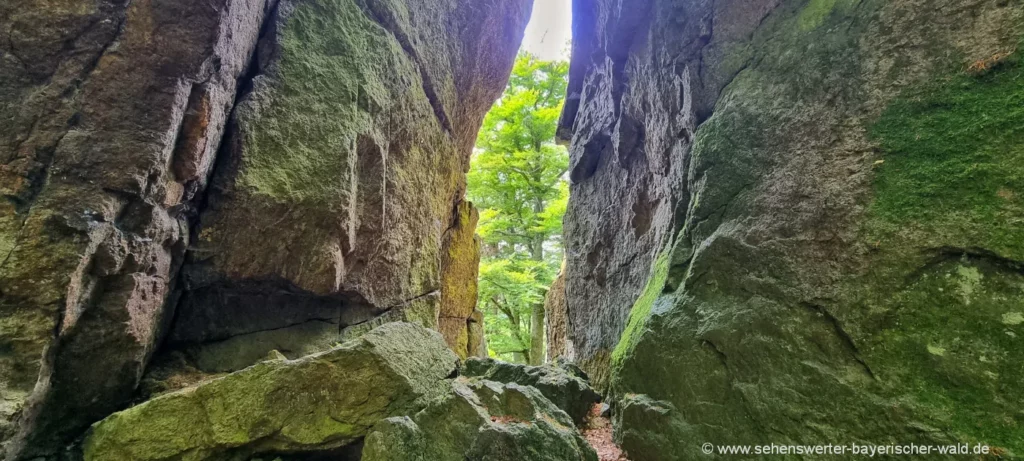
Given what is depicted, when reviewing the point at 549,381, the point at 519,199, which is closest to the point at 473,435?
the point at 549,381

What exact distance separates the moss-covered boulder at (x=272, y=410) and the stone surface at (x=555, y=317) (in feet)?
26.9

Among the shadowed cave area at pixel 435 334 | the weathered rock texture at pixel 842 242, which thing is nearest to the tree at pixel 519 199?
the shadowed cave area at pixel 435 334

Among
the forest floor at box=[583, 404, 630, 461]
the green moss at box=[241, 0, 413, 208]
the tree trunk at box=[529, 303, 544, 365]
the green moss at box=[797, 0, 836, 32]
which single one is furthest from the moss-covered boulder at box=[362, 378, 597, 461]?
the tree trunk at box=[529, 303, 544, 365]

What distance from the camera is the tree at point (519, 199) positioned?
15445 millimetres

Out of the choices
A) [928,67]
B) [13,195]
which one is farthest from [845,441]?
[13,195]

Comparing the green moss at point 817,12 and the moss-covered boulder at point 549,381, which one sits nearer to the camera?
the green moss at point 817,12

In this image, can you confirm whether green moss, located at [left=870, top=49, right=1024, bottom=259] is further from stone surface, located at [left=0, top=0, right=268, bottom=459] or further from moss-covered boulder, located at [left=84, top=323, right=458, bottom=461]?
stone surface, located at [left=0, top=0, right=268, bottom=459]

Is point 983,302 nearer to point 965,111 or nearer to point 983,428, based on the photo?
point 983,428

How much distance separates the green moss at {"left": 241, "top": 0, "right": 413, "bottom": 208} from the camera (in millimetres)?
6066

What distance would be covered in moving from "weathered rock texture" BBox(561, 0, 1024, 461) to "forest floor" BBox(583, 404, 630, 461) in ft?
0.99

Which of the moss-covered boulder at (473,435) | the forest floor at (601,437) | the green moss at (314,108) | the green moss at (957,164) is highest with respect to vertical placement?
the green moss at (314,108)

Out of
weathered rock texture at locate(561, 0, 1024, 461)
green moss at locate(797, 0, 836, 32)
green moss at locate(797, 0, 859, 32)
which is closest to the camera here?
weathered rock texture at locate(561, 0, 1024, 461)

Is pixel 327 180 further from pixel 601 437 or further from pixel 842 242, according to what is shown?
pixel 842 242

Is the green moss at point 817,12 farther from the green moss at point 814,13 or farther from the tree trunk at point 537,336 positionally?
the tree trunk at point 537,336
